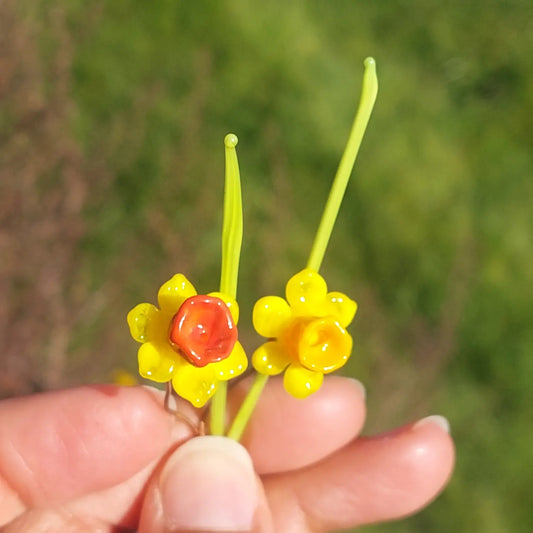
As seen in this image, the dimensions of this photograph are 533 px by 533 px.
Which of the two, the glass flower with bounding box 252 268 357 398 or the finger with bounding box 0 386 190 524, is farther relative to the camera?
the finger with bounding box 0 386 190 524

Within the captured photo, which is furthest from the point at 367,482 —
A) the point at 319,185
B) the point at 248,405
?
the point at 319,185

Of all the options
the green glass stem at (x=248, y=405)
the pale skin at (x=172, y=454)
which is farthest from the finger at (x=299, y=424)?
the green glass stem at (x=248, y=405)

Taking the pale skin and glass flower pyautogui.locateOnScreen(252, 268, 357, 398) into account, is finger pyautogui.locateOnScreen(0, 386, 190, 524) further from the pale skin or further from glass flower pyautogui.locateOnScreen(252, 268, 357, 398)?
glass flower pyautogui.locateOnScreen(252, 268, 357, 398)

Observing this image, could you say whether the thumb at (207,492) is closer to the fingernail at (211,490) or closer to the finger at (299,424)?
the fingernail at (211,490)

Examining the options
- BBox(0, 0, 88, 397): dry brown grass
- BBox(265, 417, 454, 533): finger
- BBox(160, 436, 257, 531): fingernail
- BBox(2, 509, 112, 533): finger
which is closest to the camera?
BBox(160, 436, 257, 531): fingernail

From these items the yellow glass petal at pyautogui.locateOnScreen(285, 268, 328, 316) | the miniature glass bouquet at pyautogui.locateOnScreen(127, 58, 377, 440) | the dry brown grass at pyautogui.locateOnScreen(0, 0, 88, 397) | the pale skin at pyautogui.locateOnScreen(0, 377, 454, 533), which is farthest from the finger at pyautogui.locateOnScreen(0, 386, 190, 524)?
the dry brown grass at pyautogui.locateOnScreen(0, 0, 88, 397)

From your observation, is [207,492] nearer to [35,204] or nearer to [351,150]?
[351,150]

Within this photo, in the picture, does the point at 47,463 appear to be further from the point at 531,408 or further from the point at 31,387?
the point at 531,408

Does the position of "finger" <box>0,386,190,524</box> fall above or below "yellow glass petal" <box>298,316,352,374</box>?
below
